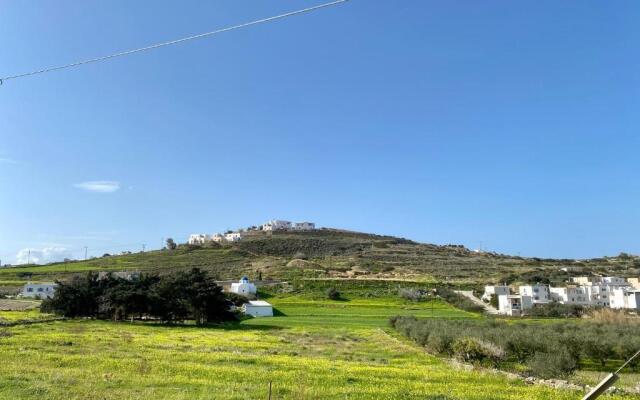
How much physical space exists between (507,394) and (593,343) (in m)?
22.9

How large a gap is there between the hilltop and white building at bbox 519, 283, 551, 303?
14.5 meters

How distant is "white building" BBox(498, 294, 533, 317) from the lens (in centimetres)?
8331

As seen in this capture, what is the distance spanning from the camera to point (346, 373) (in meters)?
19.8

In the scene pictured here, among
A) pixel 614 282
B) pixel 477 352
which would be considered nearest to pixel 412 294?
pixel 614 282

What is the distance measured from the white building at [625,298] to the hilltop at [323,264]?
22.4 m

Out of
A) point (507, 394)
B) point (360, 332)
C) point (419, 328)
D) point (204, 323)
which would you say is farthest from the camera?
point (204, 323)

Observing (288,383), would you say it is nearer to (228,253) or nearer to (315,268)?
(315,268)

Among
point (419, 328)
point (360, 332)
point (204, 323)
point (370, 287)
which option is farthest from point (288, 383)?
point (370, 287)

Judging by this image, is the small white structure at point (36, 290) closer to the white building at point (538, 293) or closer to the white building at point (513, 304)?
the white building at point (513, 304)

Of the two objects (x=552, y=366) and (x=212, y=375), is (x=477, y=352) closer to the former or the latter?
(x=552, y=366)

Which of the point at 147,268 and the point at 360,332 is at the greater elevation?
the point at 147,268

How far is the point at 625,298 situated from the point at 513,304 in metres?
25.5

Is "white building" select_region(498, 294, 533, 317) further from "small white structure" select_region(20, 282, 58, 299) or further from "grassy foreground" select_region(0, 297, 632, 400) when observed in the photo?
"small white structure" select_region(20, 282, 58, 299)

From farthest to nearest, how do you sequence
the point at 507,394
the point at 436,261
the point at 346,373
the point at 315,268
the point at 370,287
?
the point at 436,261, the point at 315,268, the point at 370,287, the point at 346,373, the point at 507,394
